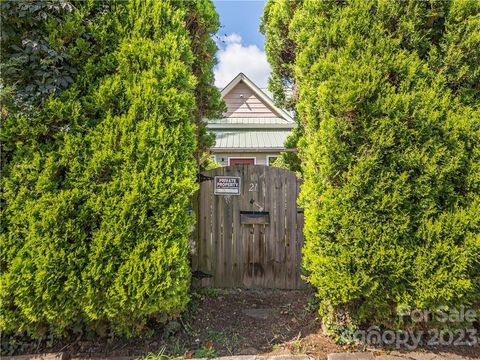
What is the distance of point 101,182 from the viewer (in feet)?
7.55

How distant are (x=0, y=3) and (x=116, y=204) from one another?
1.83 m

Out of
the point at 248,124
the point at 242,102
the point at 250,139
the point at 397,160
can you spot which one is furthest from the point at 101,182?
the point at 242,102

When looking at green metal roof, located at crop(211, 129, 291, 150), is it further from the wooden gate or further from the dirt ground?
the dirt ground

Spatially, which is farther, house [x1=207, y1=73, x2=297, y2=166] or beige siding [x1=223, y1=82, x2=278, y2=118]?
beige siding [x1=223, y1=82, x2=278, y2=118]

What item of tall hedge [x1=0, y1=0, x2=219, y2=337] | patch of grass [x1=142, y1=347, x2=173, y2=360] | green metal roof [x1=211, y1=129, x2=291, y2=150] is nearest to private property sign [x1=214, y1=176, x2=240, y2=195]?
tall hedge [x1=0, y1=0, x2=219, y2=337]

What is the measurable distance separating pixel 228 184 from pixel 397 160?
6.34 ft

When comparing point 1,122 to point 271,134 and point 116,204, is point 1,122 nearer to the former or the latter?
point 116,204

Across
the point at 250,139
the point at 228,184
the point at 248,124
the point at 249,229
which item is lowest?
the point at 249,229

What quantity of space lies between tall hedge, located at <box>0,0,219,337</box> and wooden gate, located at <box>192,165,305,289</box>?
3.66 ft

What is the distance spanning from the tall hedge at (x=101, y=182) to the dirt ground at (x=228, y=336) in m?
0.19

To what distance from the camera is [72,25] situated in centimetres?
231

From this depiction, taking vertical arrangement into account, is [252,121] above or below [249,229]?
above

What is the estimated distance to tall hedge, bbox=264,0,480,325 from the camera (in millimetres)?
2240

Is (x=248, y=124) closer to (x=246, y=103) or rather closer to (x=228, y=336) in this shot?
(x=246, y=103)
